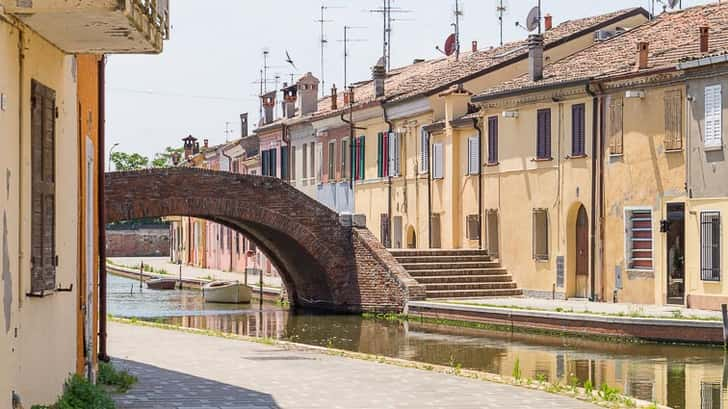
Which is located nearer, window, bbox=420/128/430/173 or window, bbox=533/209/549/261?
window, bbox=533/209/549/261

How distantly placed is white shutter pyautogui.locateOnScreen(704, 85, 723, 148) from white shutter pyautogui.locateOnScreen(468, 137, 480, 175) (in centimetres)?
1127

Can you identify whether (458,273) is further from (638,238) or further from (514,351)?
(514,351)

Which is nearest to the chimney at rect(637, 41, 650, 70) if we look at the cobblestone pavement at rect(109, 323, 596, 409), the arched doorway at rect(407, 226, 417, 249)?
the arched doorway at rect(407, 226, 417, 249)

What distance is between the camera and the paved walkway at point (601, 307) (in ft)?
95.3

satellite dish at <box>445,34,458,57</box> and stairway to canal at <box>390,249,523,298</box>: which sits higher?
satellite dish at <box>445,34,458,57</box>

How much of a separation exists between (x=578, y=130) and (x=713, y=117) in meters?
5.64

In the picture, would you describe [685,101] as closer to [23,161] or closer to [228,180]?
[228,180]

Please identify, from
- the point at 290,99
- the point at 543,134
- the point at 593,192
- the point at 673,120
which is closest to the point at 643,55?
the point at 673,120

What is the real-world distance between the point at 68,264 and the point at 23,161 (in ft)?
7.59

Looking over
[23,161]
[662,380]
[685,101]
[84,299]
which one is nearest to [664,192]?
[685,101]

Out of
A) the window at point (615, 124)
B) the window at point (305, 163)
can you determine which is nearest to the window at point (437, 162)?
the window at point (615, 124)

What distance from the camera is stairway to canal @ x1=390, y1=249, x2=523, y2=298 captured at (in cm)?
3828

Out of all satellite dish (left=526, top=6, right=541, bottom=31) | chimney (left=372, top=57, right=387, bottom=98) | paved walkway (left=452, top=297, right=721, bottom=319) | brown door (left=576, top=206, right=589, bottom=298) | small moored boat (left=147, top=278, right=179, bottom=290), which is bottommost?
small moored boat (left=147, top=278, right=179, bottom=290)

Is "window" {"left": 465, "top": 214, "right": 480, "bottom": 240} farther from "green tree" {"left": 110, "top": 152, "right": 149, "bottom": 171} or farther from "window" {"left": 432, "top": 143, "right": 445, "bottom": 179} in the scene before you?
"green tree" {"left": 110, "top": 152, "right": 149, "bottom": 171}
